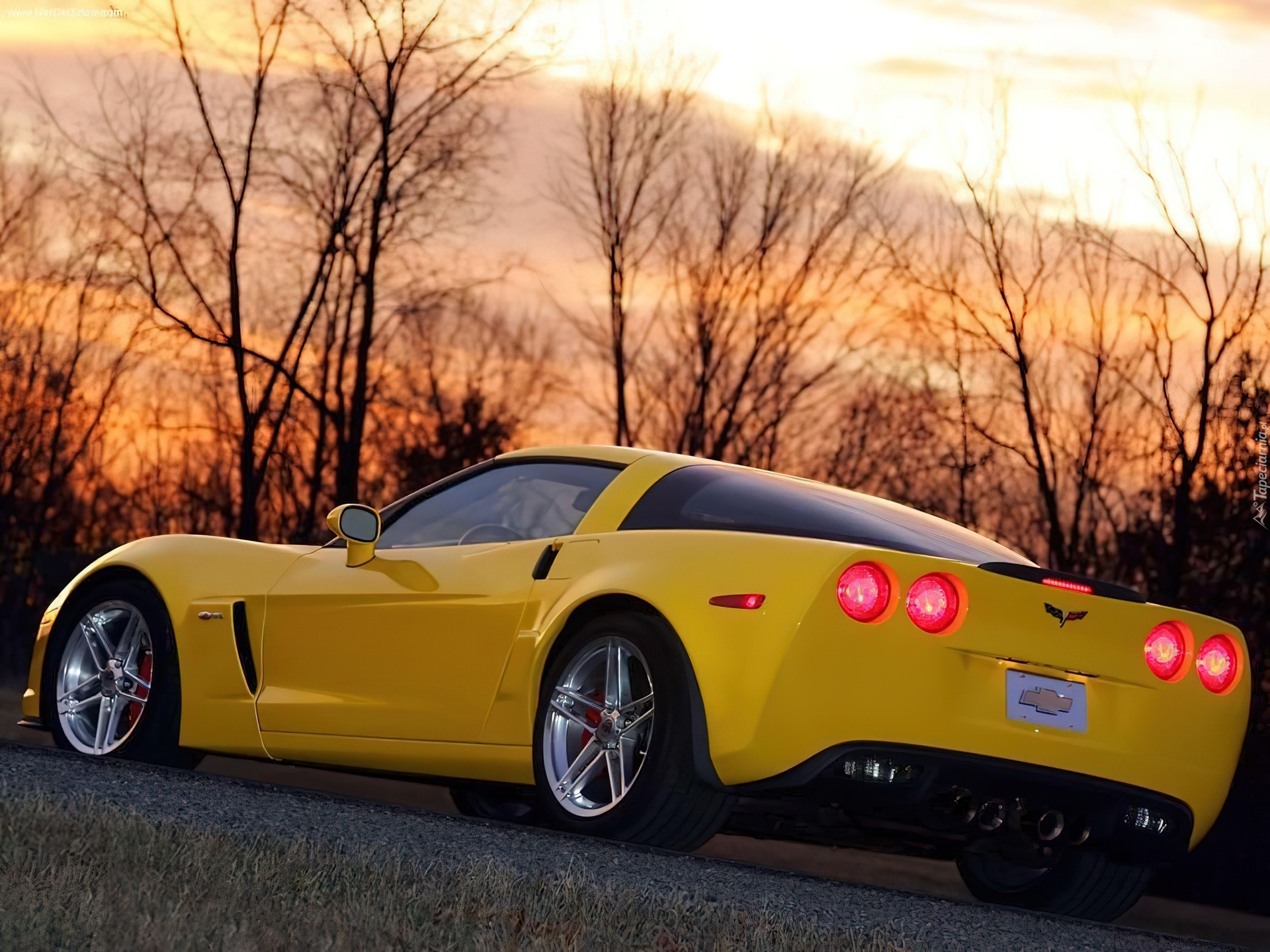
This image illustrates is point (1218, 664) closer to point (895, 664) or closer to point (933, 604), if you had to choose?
point (933, 604)

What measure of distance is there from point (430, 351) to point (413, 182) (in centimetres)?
188

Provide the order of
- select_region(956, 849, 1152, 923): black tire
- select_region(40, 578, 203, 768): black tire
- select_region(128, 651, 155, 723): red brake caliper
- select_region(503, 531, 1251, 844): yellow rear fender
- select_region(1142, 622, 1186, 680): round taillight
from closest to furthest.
Result: select_region(503, 531, 1251, 844): yellow rear fender → select_region(1142, 622, 1186, 680): round taillight → select_region(956, 849, 1152, 923): black tire → select_region(40, 578, 203, 768): black tire → select_region(128, 651, 155, 723): red brake caliper

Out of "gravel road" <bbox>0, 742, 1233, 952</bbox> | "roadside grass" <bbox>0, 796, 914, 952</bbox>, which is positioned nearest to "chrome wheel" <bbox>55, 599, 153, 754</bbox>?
"gravel road" <bbox>0, 742, 1233, 952</bbox>

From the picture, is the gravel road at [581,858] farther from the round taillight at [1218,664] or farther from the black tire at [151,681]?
the black tire at [151,681]

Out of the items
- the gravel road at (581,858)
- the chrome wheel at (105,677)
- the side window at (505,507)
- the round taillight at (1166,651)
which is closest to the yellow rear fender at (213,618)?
the chrome wheel at (105,677)

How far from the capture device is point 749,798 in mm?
5152

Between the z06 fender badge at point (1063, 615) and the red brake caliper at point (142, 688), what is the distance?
3.78 metres

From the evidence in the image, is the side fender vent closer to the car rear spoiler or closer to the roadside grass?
the roadside grass

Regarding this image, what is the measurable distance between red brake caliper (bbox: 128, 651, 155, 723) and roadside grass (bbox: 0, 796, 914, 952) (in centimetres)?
263

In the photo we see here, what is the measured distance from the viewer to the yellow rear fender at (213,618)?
22.0 ft

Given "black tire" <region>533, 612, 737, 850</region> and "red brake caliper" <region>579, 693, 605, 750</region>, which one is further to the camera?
"red brake caliper" <region>579, 693, 605, 750</region>

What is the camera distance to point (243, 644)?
6766 millimetres

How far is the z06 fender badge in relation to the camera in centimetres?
500

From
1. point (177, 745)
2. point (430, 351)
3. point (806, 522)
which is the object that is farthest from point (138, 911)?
point (430, 351)
